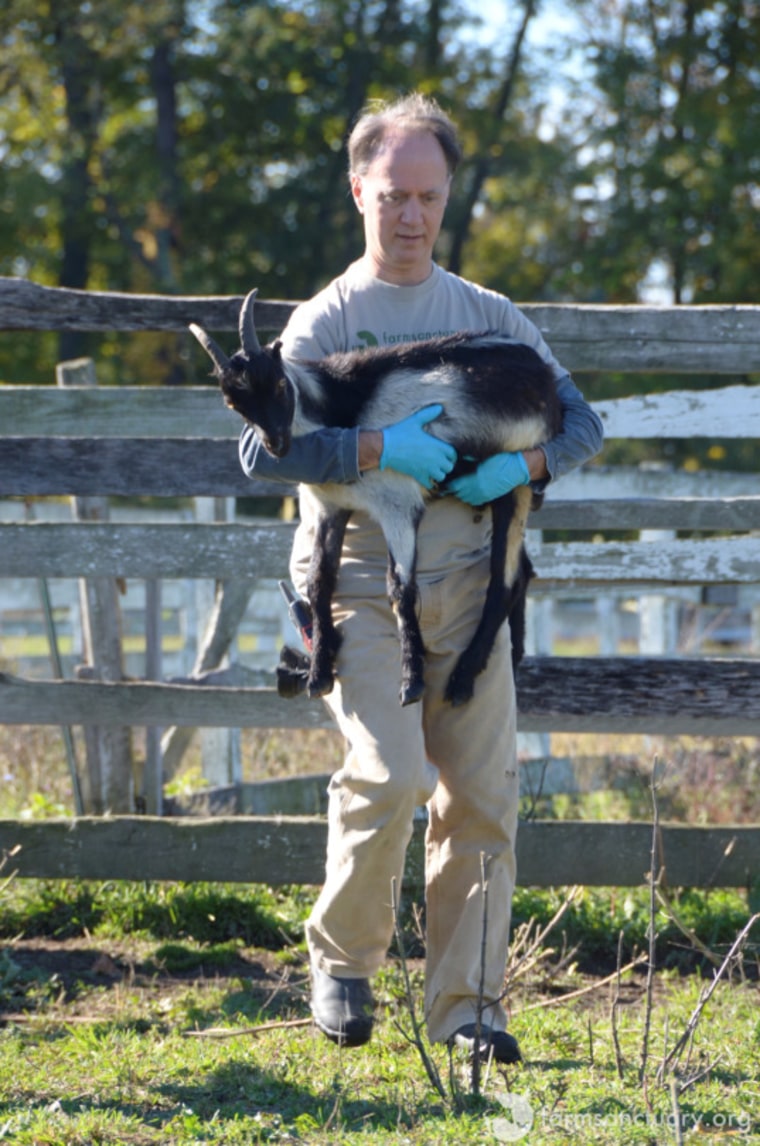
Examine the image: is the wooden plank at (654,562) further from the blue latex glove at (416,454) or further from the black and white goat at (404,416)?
the blue latex glove at (416,454)

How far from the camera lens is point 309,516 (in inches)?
165

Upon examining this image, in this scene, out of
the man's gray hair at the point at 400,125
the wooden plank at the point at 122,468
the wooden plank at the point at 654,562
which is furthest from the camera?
the wooden plank at the point at 654,562

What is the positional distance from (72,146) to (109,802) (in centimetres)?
1864

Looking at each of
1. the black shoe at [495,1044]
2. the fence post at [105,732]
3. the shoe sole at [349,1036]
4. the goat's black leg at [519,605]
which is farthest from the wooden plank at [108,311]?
the black shoe at [495,1044]

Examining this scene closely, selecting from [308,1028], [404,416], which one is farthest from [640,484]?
[308,1028]

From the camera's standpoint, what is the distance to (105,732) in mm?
5949

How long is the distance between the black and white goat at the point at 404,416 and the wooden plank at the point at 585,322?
97cm

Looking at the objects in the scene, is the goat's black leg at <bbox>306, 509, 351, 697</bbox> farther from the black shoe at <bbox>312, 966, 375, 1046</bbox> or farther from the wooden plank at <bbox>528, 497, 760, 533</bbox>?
the wooden plank at <bbox>528, 497, 760, 533</bbox>

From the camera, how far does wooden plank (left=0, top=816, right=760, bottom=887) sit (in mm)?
5004

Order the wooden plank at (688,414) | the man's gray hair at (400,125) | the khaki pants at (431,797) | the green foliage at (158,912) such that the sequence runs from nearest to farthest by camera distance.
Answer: the khaki pants at (431,797)
the man's gray hair at (400,125)
the green foliage at (158,912)
the wooden plank at (688,414)

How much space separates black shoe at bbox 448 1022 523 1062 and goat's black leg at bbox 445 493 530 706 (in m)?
0.93

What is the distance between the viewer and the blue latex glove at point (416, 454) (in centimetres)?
391

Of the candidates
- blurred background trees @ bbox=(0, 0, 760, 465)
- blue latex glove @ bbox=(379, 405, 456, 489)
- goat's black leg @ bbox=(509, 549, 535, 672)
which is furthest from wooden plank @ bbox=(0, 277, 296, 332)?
blurred background trees @ bbox=(0, 0, 760, 465)

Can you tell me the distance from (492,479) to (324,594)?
61cm
